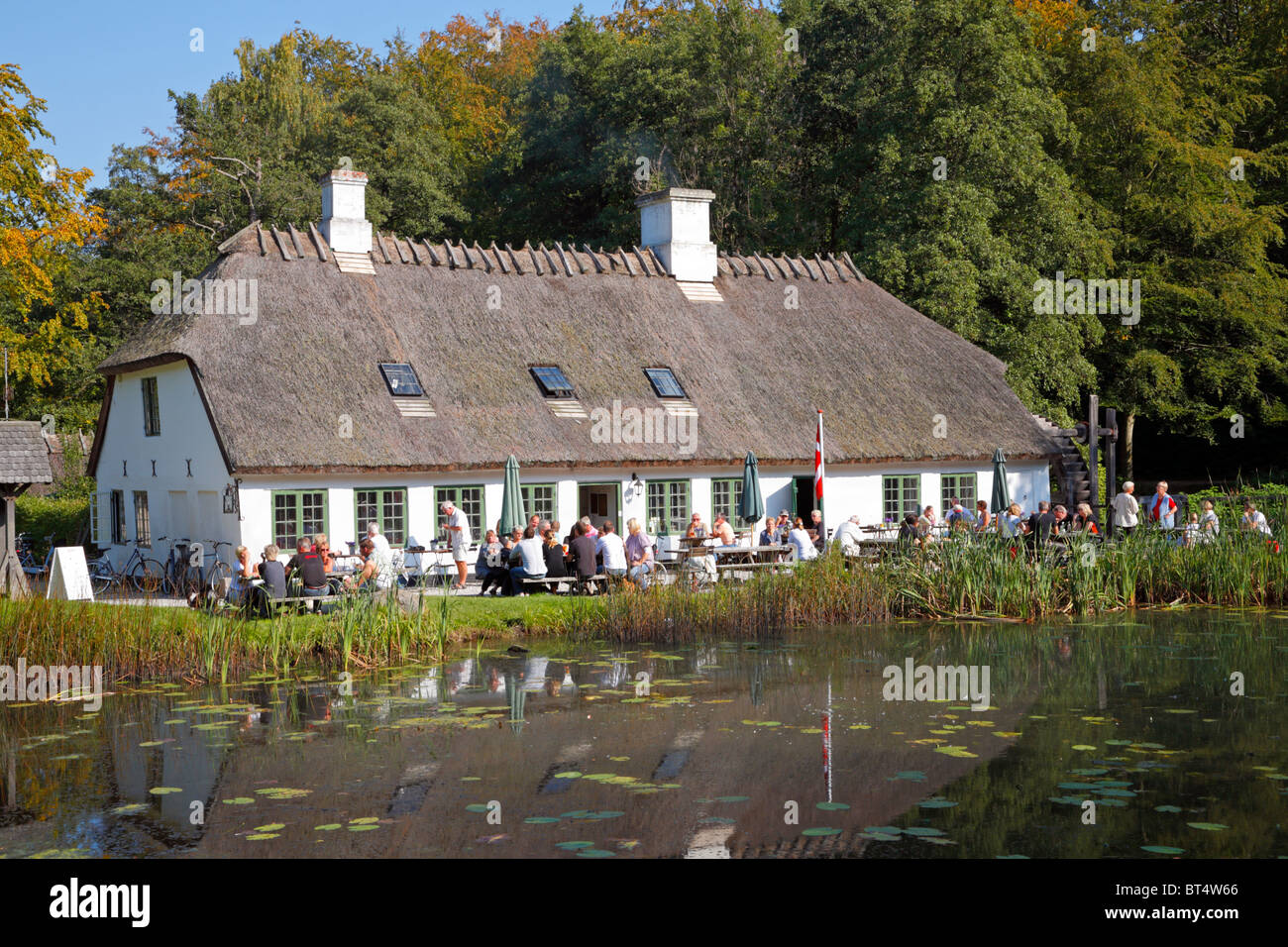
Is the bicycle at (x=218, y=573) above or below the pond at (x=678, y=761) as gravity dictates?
above

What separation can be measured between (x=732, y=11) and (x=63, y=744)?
106 feet

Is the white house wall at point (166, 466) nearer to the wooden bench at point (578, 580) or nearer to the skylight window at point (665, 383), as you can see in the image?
the wooden bench at point (578, 580)

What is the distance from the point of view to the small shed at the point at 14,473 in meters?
16.5

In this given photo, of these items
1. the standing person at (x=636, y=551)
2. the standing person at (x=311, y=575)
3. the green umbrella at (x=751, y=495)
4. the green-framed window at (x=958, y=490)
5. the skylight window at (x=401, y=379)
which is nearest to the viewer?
the standing person at (x=311, y=575)

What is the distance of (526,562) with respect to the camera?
1769 centimetres

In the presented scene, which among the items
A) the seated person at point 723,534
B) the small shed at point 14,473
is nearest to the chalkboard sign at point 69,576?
the small shed at point 14,473

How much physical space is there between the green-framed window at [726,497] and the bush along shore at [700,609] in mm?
5915

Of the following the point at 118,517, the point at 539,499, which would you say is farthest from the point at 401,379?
the point at 118,517

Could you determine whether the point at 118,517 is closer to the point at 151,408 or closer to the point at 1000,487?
the point at 151,408

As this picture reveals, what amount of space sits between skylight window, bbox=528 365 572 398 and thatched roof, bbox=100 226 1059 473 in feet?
0.55

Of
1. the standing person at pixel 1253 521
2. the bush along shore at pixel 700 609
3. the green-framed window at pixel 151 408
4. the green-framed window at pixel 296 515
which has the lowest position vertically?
the bush along shore at pixel 700 609

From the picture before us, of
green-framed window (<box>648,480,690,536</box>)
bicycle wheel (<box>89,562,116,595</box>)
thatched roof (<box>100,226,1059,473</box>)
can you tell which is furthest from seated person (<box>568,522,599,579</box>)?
bicycle wheel (<box>89,562,116,595</box>)

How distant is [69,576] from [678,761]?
9150mm
